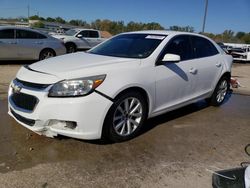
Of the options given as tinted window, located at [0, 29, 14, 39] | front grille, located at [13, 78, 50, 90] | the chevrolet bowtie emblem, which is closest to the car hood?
front grille, located at [13, 78, 50, 90]

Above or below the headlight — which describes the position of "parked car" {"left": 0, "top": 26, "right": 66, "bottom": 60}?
below

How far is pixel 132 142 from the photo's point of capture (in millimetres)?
4766

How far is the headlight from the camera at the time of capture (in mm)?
4165

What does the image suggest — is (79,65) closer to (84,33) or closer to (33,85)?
(33,85)

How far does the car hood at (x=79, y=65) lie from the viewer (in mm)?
4340

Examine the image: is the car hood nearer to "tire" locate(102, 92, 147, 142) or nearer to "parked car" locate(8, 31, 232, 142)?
"parked car" locate(8, 31, 232, 142)

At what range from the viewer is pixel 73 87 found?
165 inches

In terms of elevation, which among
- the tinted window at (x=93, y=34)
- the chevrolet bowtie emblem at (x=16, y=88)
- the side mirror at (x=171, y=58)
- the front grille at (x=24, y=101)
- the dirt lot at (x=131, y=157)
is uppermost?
the side mirror at (x=171, y=58)

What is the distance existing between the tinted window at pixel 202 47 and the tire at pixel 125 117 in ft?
6.16

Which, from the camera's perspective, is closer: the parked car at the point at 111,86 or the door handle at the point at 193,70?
the parked car at the point at 111,86

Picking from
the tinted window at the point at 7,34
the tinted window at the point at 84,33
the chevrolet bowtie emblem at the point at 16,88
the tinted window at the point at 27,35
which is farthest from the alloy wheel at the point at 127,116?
the tinted window at the point at 84,33

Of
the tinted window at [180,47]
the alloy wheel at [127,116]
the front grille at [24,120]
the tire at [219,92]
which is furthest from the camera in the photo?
the tire at [219,92]

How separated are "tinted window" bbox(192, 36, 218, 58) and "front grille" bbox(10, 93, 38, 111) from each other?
10.4 feet

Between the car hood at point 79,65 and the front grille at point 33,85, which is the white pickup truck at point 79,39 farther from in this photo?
the front grille at point 33,85
